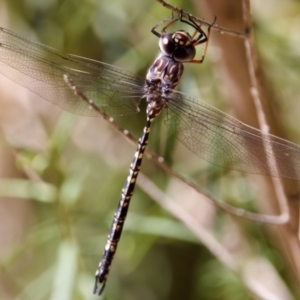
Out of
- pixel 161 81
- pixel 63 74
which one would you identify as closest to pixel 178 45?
pixel 161 81

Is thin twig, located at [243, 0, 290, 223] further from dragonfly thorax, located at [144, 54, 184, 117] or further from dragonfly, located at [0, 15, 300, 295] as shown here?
dragonfly thorax, located at [144, 54, 184, 117]

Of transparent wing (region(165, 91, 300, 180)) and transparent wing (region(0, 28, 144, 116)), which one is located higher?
transparent wing (region(0, 28, 144, 116))

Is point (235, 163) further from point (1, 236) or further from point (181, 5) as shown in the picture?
point (1, 236)

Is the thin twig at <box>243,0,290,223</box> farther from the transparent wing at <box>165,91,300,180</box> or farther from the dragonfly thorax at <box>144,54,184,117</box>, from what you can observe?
the dragonfly thorax at <box>144,54,184,117</box>

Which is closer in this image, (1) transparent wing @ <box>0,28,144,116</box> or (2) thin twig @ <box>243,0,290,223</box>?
(2) thin twig @ <box>243,0,290,223</box>

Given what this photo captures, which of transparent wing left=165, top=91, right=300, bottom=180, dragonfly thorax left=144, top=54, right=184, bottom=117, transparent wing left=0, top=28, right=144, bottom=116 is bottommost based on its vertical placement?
transparent wing left=165, top=91, right=300, bottom=180

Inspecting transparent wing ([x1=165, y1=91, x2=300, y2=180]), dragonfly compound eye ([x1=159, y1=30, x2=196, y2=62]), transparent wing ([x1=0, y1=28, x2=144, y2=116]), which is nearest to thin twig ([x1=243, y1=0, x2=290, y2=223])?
transparent wing ([x1=165, y1=91, x2=300, y2=180])

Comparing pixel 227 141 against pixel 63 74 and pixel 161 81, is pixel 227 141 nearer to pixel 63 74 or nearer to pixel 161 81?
pixel 161 81

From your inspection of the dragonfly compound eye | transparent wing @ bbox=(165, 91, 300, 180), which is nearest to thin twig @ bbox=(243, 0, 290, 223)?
transparent wing @ bbox=(165, 91, 300, 180)

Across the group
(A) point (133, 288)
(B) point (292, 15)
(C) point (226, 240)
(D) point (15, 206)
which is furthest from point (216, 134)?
(D) point (15, 206)

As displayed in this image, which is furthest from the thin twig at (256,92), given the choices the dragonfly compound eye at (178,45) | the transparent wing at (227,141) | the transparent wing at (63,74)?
the transparent wing at (63,74)
